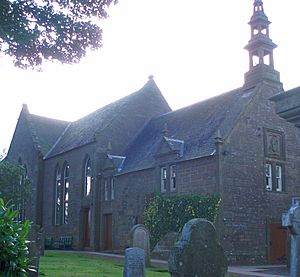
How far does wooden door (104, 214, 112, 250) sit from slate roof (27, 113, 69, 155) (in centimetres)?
1220

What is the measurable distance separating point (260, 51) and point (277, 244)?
11.7 m

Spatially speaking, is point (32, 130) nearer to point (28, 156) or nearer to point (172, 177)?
point (28, 156)

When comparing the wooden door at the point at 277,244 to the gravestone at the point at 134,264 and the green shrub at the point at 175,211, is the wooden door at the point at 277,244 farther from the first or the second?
the gravestone at the point at 134,264

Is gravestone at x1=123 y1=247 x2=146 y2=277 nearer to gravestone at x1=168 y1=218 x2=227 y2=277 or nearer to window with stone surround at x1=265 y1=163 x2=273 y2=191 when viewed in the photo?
gravestone at x1=168 y1=218 x2=227 y2=277

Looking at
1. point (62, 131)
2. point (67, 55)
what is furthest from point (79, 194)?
point (67, 55)

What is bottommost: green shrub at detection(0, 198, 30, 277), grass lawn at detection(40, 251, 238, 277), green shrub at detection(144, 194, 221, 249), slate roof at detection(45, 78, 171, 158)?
grass lawn at detection(40, 251, 238, 277)

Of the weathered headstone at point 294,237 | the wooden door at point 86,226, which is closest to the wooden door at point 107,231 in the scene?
the wooden door at point 86,226

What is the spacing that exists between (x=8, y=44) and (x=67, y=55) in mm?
1784

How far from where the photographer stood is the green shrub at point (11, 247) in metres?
6.22

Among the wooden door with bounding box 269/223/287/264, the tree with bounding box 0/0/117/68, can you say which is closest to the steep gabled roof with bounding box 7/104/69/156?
the wooden door with bounding box 269/223/287/264

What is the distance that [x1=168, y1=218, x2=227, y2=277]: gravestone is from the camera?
34.1ft

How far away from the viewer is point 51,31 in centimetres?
1407

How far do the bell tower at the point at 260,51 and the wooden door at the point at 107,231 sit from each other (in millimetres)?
13790

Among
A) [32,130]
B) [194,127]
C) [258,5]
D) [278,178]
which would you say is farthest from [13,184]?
[258,5]
